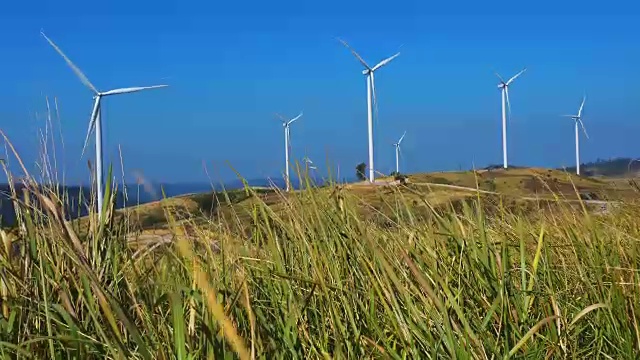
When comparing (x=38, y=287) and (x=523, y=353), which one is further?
(x=38, y=287)

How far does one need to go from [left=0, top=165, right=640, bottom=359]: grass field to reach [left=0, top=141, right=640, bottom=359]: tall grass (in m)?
0.01

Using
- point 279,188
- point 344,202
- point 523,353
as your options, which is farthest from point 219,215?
point 523,353

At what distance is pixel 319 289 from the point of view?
3.88 m

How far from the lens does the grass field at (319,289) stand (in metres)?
3.29

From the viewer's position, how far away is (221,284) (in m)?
3.71

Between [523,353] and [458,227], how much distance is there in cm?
123

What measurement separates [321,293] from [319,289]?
0.24 feet

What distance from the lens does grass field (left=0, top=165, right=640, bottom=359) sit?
3291 mm

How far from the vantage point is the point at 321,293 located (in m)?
3.81

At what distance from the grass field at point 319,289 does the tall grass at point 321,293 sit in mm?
13

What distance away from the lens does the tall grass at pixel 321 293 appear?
3307 millimetres

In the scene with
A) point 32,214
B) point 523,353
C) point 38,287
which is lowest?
point 523,353

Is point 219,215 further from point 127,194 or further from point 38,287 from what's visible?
point 38,287

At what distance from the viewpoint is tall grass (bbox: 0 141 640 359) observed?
3.31 metres
